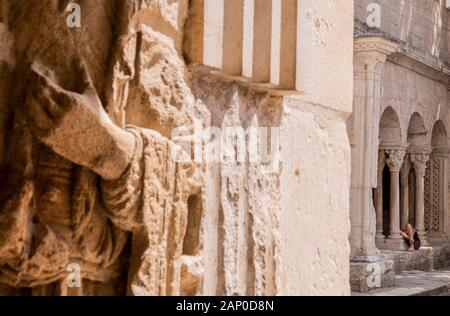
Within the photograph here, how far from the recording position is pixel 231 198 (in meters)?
2.28

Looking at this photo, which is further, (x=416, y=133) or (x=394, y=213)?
(x=416, y=133)

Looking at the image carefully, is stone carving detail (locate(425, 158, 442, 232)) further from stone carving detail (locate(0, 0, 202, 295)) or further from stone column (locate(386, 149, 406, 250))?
stone carving detail (locate(0, 0, 202, 295))

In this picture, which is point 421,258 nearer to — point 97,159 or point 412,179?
point 412,179

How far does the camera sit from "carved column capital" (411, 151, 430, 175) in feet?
Answer: 52.4

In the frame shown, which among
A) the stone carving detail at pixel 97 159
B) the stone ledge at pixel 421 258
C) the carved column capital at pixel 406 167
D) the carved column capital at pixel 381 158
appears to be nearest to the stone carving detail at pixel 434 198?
the stone ledge at pixel 421 258

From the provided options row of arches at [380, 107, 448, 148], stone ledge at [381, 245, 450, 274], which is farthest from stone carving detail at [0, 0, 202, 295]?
row of arches at [380, 107, 448, 148]

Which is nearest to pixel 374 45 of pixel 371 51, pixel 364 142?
pixel 371 51

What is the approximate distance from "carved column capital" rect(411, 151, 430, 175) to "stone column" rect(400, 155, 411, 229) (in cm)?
15

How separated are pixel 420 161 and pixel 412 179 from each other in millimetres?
1217

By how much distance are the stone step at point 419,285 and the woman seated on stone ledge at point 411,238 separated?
48 cm

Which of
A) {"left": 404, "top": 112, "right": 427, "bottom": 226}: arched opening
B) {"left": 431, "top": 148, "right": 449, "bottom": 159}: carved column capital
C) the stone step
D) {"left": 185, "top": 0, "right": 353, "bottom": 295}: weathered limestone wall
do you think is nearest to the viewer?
{"left": 185, "top": 0, "right": 353, "bottom": 295}: weathered limestone wall

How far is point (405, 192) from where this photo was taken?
15664 mm

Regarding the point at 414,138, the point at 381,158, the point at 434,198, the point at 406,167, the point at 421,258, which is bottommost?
the point at 421,258

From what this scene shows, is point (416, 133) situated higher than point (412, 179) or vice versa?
point (416, 133)
